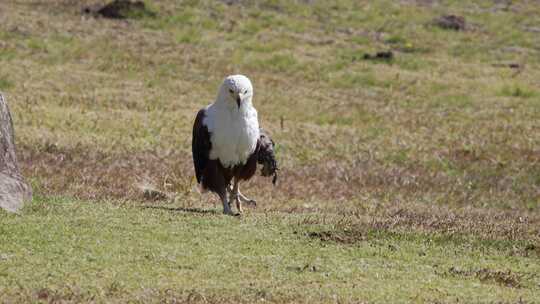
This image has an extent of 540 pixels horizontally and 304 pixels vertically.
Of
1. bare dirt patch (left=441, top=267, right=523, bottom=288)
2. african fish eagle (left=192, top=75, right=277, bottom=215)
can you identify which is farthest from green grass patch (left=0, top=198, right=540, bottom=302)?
african fish eagle (left=192, top=75, right=277, bottom=215)

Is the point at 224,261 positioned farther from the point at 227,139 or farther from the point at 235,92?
the point at 235,92

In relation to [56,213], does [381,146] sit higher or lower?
lower

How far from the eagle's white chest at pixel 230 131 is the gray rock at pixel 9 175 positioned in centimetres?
236

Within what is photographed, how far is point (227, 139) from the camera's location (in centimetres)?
1430

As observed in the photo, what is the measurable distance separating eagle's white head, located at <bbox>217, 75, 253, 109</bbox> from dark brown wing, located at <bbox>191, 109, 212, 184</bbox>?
1.30ft

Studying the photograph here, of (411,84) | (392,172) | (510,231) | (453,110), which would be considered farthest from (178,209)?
(411,84)

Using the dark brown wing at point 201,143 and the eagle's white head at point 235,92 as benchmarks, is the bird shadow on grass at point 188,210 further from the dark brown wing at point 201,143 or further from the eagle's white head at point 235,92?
the eagle's white head at point 235,92

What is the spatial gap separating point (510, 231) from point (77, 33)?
22808 millimetres

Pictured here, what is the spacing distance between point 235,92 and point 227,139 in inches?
23.7

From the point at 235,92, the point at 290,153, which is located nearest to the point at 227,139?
the point at 235,92

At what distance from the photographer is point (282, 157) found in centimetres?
2248

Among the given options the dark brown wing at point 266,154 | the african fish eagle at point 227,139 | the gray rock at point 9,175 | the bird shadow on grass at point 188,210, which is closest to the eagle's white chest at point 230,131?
the african fish eagle at point 227,139

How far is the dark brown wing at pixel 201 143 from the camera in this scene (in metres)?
14.4

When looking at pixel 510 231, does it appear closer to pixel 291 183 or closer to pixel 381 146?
pixel 291 183
